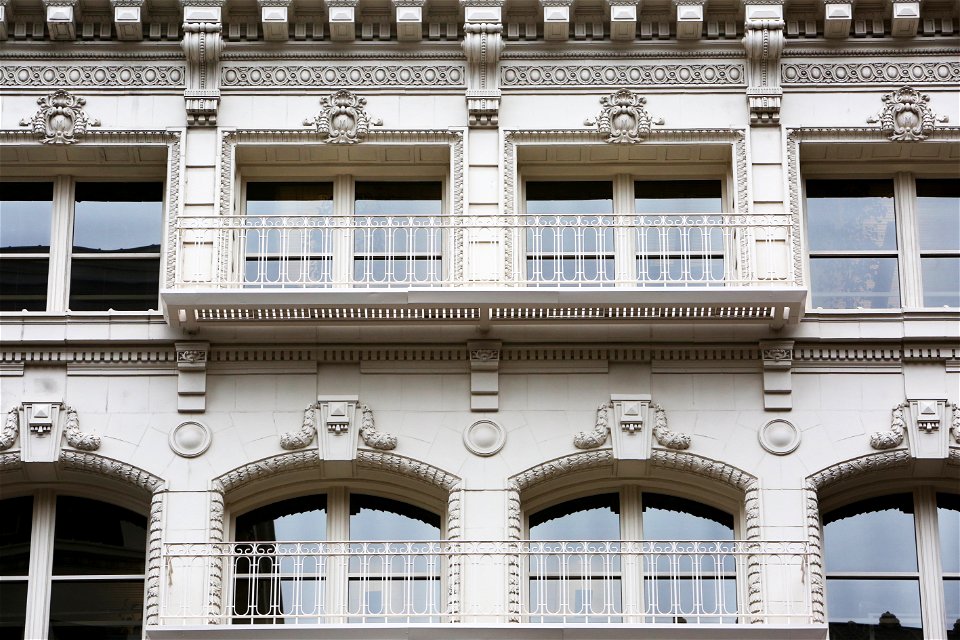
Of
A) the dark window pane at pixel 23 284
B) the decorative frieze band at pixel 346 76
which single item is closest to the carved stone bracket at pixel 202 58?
the decorative frieze band at pixel 346 76

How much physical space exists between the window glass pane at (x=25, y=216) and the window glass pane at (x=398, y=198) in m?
3.32

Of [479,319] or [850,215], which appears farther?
[850,215]

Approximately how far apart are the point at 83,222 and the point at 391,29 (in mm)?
3899

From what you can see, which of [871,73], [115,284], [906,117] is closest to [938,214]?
[906,117]

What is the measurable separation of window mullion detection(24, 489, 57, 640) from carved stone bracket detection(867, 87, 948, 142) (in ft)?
30.9

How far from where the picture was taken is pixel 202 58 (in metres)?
18.0

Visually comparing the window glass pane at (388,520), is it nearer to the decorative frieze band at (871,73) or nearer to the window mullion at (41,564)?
the window mullion at (41,564)

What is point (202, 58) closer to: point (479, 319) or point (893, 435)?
point (479, 319)

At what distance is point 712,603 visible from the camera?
16297mm

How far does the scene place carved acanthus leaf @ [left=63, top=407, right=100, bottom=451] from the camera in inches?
656

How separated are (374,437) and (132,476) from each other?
240cm

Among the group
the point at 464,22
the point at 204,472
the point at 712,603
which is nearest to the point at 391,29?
the point at 464,22

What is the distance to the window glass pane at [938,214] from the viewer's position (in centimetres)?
1792

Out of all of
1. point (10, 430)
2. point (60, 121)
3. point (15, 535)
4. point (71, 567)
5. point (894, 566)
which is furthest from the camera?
point (60, 121)
